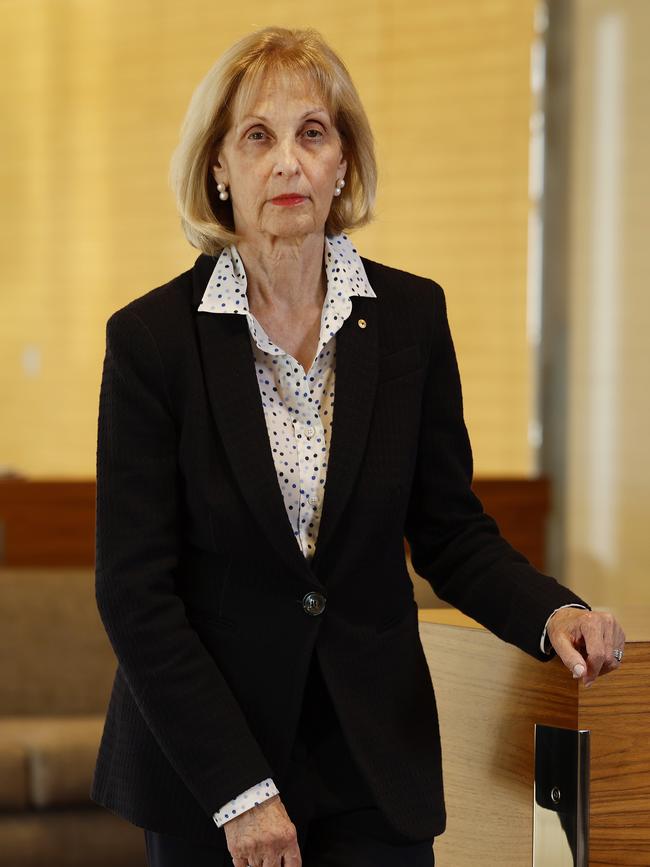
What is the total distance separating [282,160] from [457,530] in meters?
0.53

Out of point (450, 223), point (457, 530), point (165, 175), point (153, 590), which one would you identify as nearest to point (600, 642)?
point (457, 530)

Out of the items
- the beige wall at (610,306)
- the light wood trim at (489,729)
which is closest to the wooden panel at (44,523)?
the beige wall at (610,306)

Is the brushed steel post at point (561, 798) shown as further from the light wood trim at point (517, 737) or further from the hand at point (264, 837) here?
the hand at point (264, 837)

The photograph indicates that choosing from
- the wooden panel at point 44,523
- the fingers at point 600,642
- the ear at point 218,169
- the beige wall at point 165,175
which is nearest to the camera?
the fingers at point 600,642

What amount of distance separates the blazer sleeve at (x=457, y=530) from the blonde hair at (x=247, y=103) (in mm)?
189

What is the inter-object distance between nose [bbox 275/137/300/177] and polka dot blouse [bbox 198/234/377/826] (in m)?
0.14

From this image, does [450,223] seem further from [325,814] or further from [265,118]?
[325,814]

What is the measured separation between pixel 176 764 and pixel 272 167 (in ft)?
2.37

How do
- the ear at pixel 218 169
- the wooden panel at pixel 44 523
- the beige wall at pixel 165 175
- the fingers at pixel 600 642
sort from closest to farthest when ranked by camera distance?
the fingers at pixel 600 642, the ear at pixel 218 169, the wooden panel at pixel 44 523, the beige wall at pixel 165 175

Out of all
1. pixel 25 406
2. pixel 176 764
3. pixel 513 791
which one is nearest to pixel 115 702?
pixel 176 764

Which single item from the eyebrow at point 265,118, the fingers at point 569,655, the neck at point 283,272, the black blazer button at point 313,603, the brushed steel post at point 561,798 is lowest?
the brushed steel post at point 561,798

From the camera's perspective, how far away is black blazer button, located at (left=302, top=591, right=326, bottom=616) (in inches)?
63.4

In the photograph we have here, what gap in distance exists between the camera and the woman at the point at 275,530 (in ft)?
5.20

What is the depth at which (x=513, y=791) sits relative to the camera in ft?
6.26
